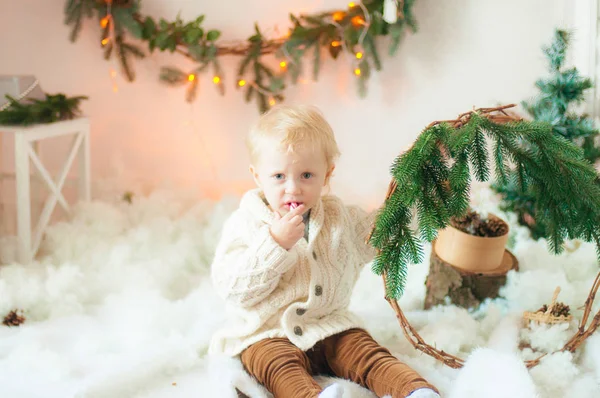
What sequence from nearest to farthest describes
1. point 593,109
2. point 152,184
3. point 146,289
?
1. point 146,289
2. point 593,109
3. point 152,184

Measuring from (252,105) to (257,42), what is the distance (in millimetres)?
261

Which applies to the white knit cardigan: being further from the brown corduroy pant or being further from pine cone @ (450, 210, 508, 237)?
pine cone @ (450, 210, 508, 237)

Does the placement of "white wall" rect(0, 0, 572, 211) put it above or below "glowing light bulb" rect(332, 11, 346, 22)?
below

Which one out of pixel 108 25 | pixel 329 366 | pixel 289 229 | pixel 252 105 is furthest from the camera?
pixel 252 105

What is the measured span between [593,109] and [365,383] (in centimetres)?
132

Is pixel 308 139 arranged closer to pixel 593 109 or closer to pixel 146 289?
pixel 146 289

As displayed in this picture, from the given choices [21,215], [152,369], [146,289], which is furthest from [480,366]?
[21,215]

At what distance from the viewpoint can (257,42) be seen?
206cm

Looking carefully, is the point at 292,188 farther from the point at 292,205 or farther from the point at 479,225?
the point at 479,225

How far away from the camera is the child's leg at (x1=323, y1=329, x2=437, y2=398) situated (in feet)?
3.61

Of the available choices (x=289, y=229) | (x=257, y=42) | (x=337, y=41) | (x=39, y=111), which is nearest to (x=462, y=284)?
(x=289, y=229)

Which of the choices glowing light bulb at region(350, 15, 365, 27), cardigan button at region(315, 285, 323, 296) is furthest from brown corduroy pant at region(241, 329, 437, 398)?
glowing light bulb at region(350, 15, 365, 27)

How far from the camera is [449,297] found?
1543 millimetres

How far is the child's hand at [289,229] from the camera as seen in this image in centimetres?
117
